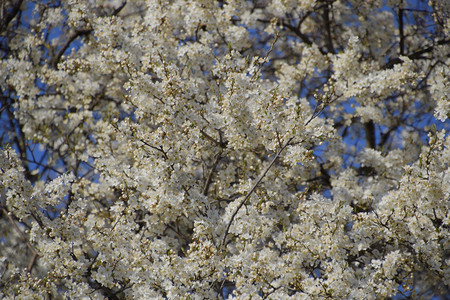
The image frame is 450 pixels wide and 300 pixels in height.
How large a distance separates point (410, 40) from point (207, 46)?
217 inches

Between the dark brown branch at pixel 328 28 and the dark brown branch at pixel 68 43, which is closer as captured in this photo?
the dark brown branch at pixel 68 43

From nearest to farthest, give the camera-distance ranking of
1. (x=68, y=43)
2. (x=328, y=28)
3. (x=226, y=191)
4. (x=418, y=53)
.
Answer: (x=226, y=191)
(x=418, y=53)
(x=328, y=28)
(x=68, y=43)

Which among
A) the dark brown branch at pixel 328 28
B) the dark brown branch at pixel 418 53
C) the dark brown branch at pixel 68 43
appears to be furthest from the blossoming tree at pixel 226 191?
the dark brown branch at pixel 328 28

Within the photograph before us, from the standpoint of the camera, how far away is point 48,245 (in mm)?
5531

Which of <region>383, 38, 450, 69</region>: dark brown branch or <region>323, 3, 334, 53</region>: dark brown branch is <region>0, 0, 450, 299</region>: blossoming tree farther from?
<region>323, 3, 334, 53</region>: dark brown branch

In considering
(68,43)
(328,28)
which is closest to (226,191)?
(328,28)

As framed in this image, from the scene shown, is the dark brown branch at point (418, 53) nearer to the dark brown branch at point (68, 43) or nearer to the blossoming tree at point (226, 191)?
the blossoming tree at point (226, 191)

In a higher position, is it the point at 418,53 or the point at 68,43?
the point at 68,43

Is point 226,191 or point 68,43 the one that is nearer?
point 226,191

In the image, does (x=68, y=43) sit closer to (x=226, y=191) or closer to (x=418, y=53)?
(x=226, y=191)

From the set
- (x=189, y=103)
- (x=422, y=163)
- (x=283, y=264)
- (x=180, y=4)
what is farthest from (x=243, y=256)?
(x=180, y=4)

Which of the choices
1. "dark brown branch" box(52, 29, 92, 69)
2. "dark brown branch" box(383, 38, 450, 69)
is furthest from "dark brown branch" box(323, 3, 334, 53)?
"dark brown branch" box(52, 29, 92, 69)

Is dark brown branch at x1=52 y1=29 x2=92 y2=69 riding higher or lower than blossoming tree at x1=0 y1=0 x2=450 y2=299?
higher

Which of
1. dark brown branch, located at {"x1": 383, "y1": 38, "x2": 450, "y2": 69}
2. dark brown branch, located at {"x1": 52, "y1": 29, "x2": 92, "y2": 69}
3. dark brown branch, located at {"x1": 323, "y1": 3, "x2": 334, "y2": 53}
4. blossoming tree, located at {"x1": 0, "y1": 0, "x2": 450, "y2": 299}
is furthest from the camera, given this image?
dark brown branch, located at {"x1": 323, "y1": 3, "x2": 334, "y2": 53}
